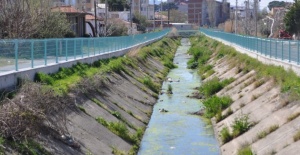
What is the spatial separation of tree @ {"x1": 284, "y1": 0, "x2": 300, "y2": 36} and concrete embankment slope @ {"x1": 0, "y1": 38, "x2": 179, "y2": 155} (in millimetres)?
40279

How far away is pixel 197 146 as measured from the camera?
21750 mm

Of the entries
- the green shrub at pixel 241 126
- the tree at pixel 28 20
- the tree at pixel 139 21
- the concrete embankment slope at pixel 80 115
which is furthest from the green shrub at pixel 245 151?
the tree at pixel 139 21

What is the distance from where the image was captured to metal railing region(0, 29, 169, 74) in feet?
62.6

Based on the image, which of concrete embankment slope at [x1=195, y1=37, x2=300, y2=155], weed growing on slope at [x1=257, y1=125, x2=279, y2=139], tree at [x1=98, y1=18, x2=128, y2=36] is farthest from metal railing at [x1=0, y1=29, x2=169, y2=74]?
tree at [x1=98, y1=18, x2=128, y2=36]

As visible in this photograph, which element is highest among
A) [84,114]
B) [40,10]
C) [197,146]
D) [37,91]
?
[40,10]

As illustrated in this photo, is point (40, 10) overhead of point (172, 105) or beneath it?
overhead

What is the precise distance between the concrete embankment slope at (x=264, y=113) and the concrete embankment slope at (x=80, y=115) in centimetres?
368

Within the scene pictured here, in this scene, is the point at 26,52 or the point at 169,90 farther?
the point at 169,90

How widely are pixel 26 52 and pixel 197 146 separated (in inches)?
284

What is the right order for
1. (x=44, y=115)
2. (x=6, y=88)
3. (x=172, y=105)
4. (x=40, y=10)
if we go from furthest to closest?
(x=40, y=10)
(x=172, y=105)
(x=6, y=88)
(x=44, y=115)

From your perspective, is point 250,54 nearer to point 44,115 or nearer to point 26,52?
point 26,52

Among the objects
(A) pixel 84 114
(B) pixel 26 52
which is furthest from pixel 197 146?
(B) pixel 26 52

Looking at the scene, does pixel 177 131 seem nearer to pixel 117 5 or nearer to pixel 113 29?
pixel 113 29

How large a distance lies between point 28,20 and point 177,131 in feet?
51.4
